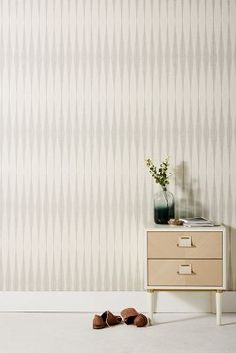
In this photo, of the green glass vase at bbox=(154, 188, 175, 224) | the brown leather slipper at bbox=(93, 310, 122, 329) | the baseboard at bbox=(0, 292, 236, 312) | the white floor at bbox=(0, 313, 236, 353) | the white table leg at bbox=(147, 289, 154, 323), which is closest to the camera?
the white floor at bbox=(0, 313, 236, 353)

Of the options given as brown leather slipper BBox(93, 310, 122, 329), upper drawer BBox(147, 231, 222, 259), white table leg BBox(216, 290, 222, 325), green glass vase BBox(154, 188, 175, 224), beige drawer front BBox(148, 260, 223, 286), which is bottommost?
brown leather slipper BBox(93, 310, 122, 329)

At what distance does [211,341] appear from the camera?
2.95 meters

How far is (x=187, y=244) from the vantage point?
327cm

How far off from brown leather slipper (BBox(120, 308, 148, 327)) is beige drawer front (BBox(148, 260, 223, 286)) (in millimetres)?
224

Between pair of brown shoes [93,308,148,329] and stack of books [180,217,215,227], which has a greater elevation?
stack of books [180,217,215,227]

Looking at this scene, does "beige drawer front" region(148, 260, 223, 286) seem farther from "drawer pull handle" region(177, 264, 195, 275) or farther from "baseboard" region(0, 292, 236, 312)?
"baseboard" region(0, 292, 236, 312)

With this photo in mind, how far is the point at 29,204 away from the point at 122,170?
75 cm

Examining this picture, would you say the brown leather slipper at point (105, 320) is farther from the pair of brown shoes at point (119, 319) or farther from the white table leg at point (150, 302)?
the white table leg at point (150, 302)

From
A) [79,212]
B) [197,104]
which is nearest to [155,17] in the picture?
[197,104]

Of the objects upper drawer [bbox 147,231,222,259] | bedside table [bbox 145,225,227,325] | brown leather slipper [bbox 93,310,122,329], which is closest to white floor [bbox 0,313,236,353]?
brown leather slipper [bbox 93,310,122,329]

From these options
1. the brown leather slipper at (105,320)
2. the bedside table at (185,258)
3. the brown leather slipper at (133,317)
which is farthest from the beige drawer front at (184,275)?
the brown leather slipper at (105,320)

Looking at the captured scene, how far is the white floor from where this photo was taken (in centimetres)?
282

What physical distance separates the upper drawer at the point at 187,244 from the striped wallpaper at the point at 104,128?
42 centimetres

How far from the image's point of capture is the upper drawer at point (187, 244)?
3.27m
